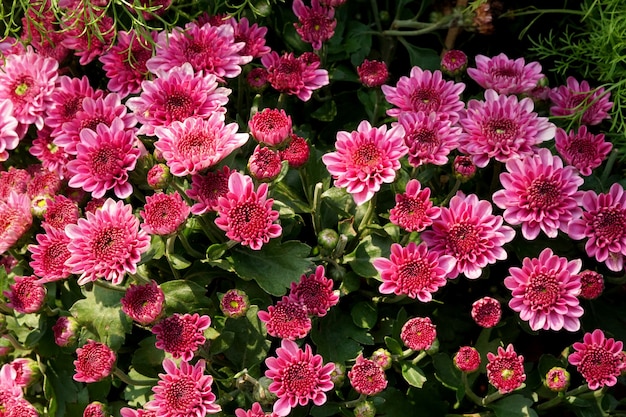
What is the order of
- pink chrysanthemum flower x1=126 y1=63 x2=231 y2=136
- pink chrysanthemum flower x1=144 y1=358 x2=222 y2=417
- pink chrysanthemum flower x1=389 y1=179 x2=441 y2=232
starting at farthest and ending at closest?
1. pink chrysanthemum flower x1=126 y1=63 x2=231 y2=136
2. pink chrysanthemum flower x1=389 y1=179 x2=441 y2=232
3. pink chrysanthemum flower x1=144 y1=358 x2=222 y2=417

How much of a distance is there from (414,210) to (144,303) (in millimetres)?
623

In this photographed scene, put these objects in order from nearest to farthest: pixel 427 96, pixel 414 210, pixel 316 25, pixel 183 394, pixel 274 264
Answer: pixel 183 394
pixel 414 210
pixel 274 264
pixel 427 96
pixel 316 25

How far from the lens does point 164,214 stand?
1.51m

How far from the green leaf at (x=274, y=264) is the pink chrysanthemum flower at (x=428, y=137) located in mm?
338

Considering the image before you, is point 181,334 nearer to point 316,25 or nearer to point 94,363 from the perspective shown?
point 94,363

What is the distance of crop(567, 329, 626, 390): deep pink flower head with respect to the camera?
61.2 inches

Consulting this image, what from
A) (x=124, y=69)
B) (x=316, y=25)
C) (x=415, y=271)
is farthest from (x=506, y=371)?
(x=124, y=69)

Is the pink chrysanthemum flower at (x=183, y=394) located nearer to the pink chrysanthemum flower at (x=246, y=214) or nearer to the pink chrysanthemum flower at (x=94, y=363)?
the pink chrysanthemum flower at (x=94, y=363)

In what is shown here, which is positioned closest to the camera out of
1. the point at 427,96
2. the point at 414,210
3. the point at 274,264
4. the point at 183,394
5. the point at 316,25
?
the point at 183,394

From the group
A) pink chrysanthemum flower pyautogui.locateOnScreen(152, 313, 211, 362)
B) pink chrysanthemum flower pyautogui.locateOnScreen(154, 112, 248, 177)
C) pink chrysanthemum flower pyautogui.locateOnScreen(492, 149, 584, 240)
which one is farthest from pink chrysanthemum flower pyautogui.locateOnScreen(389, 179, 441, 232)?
pink chrysanthemum flower pyautogui.locateOnScreen(152, 313, 211, 362)

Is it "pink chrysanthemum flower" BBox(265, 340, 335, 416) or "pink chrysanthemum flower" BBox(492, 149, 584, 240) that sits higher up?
"pink chrysanthemum flower" BBox(492, 149, 584, 240)

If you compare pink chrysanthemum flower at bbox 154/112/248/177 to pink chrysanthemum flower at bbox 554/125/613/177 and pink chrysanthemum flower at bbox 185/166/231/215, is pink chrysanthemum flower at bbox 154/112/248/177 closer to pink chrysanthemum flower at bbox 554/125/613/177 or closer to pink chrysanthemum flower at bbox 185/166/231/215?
pink chrysanthemum flower at bbox 185/166/231/215

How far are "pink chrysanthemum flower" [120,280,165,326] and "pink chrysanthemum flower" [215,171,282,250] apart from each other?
20 cm

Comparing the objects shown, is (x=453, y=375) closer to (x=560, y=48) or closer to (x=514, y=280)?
(x=514, y=280)
